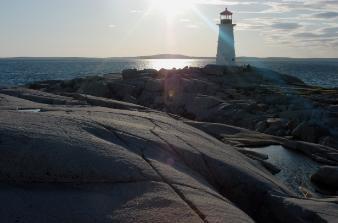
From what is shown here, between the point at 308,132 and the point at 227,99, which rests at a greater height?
the point at 227,99

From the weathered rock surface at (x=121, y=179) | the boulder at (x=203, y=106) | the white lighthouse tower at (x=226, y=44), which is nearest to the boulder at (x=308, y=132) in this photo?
the boulder at (x=203, y=106)

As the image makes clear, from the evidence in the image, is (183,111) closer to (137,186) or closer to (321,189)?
(321,189)

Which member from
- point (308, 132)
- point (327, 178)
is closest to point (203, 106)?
point (308, 132)

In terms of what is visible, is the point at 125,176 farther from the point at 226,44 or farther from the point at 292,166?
the point at 226,44

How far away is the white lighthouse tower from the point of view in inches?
2234

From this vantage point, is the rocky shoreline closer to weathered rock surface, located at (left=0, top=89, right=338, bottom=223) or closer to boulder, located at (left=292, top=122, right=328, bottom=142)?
weathered rock surface, located at (left=0, top=89, right=338, bottom=223)

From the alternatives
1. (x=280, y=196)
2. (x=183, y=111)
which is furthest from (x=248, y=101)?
(x=280, y=196)

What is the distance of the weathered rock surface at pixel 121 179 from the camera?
608 centimetres

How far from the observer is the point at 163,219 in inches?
238

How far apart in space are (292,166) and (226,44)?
40.7 metres

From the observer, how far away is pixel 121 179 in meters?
6.97

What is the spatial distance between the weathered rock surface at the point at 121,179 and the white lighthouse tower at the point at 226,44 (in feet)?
157

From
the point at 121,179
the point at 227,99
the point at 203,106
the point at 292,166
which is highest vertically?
the point at 121,179

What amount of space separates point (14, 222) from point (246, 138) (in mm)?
15126
